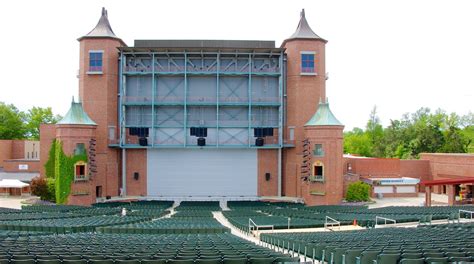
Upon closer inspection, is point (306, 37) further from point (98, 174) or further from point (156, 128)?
point (98, 174)

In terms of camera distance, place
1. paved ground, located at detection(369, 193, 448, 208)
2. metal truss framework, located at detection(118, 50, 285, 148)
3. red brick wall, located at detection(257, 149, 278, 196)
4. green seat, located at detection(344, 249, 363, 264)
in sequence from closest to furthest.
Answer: green seat, located at detection(344, 249, 363, 264)
paved ground, located at detection(369, 193, 448, 208)
metal truss framework, located at detection(118, 50, 285, 148)
red brick wall, located at detection(257, 149, 278, 196)

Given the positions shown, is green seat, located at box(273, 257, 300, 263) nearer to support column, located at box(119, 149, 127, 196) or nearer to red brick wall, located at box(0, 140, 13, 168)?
support column, located at box(119, 149, 127, 196)

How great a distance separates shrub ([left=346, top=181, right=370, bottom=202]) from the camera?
161 ft

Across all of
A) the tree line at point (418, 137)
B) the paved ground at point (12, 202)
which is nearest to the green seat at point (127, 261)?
the paved ground at point (12, 202)

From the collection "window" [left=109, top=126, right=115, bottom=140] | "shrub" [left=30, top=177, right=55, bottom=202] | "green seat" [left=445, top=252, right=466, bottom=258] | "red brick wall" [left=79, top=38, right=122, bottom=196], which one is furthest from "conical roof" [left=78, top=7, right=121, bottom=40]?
"green seat" [left=445, top=252, right=466, bottom=258]

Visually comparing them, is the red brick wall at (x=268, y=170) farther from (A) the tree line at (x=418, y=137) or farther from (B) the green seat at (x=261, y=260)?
(B) the green seat at (x=261, y=260)

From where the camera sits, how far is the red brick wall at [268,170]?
5322cm

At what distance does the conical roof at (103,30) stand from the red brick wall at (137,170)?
563 inches

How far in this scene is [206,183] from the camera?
2074 inches

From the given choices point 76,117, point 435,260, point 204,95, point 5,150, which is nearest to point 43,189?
point 76,117

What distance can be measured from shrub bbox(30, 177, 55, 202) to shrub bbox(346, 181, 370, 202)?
34.1 metres

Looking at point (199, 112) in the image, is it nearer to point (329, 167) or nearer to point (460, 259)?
point (329, 167)

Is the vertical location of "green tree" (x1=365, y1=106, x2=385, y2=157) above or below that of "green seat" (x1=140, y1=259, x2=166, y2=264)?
above

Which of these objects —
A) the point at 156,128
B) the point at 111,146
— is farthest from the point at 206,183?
the point at 111,146
